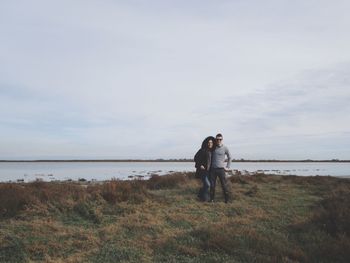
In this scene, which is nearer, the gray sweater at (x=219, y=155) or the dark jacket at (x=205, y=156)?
the gray sweater at (x=219, y=155)

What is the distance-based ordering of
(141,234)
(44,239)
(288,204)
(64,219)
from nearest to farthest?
(44,239)
(141,234)
(64,219)
(288,204)

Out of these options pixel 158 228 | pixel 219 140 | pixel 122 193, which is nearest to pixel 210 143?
pixel 219 140

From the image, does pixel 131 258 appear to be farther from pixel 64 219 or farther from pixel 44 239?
pixel 64 219

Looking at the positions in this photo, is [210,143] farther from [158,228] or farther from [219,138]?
[158,228]

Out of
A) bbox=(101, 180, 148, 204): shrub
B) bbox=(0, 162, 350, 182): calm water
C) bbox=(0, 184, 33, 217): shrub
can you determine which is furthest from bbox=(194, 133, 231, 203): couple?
bbox=(0, 162, 350, 182): calm water

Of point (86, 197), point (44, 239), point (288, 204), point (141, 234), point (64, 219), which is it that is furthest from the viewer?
point (288, 204)

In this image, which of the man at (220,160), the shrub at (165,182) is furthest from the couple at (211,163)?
the shrub at (165,182)

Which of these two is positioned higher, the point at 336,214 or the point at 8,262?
the point at 336,214

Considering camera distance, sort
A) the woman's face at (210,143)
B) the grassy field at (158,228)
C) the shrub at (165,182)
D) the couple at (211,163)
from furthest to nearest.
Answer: the shrub at (165,182), the woman's face at (210,143), the couple at (211,163), the grassy field at (158,228)

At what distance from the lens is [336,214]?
850 cm

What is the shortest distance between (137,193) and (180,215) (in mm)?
2835

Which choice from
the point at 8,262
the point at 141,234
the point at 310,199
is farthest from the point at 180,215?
the point at 310,199

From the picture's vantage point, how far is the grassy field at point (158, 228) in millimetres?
6746

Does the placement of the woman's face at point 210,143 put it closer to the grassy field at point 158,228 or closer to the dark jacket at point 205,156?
the dark jacket at point 205,156
